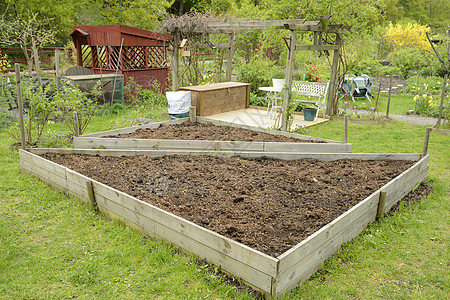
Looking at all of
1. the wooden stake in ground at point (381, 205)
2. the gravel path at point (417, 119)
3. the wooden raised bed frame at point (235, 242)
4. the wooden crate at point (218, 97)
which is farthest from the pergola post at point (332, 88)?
the wooden stake in ground at point (381, 205)

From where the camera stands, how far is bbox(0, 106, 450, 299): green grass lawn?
2.84 meters

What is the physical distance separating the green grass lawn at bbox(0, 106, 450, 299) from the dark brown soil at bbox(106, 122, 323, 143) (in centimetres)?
243

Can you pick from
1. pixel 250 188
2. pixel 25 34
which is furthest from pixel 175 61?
pixel 250 188

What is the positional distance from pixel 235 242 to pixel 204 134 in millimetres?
4250

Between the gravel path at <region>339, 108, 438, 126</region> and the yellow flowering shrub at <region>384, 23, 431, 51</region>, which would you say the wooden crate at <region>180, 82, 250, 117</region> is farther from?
the yellow flowering shrub at <region>384, 23, 431, 51</region>

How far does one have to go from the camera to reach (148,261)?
3.18 m

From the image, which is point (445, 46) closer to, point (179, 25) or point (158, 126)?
point (179, 25)

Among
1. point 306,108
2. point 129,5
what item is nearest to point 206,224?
point 306,108

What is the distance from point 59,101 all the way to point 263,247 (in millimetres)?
4703

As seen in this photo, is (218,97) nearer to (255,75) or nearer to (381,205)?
(255,75)

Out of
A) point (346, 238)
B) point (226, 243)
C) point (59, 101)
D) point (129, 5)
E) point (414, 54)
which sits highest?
point (129, 5)

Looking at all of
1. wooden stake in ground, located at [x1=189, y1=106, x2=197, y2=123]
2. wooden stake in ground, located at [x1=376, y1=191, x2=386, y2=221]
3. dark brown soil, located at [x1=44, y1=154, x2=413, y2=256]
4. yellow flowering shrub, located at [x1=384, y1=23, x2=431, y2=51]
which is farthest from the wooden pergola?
yellow flowering shrub, located at [x1=384, y1=23, x2=431, y2=51]

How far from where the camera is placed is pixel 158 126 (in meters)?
7.44

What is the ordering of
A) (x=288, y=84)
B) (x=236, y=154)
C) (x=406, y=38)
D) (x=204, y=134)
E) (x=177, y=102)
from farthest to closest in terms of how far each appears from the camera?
(x=406, y=38)
(x=177, y=102)
(x=288, y=84)
(x=204, y=134)
(x=236, y=154)
